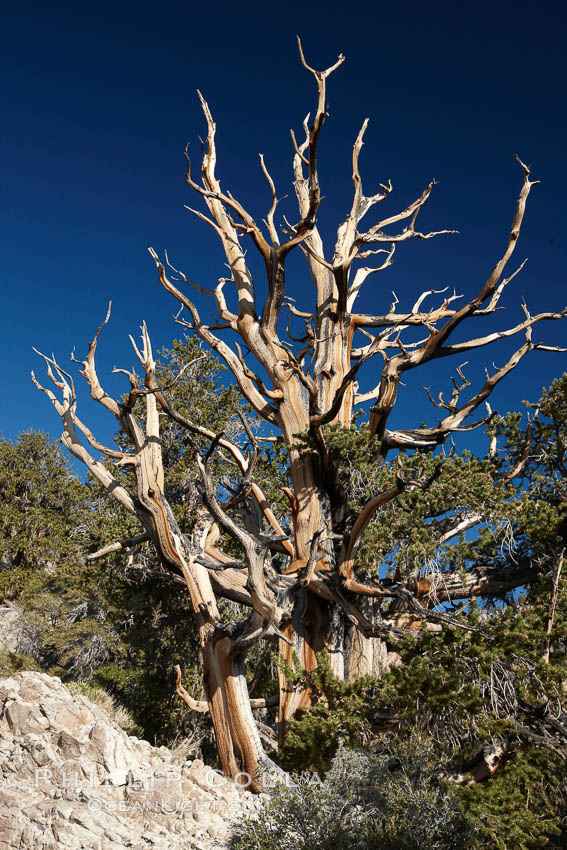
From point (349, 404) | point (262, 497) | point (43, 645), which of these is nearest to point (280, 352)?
point (349, 404)

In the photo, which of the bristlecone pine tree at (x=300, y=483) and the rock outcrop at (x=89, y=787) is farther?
the bristlecone pine tree at (x=300, y=483)

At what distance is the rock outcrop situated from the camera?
375cm

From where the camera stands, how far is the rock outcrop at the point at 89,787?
3752 mm

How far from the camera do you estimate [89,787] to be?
4.18 meters

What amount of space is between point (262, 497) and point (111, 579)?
10.5 feet

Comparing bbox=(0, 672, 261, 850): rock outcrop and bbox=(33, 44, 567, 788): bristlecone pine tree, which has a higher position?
bbox=(33, 44, 567, 788): bristlecone pine tree

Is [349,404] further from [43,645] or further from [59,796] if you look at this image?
[43,645]

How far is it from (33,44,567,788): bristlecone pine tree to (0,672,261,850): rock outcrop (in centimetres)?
119

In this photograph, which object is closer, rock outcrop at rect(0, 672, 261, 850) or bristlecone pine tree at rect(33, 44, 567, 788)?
rock outcrop at rect(0, 672, 261, 850)

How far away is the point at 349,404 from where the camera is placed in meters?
8.43

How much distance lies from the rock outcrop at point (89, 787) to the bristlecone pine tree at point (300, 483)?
1191 mm

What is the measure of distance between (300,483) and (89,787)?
4.13 m

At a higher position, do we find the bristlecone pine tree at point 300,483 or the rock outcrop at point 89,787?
the bristlecone pine tree at point 300,483

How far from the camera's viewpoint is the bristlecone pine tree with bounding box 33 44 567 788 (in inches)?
233
